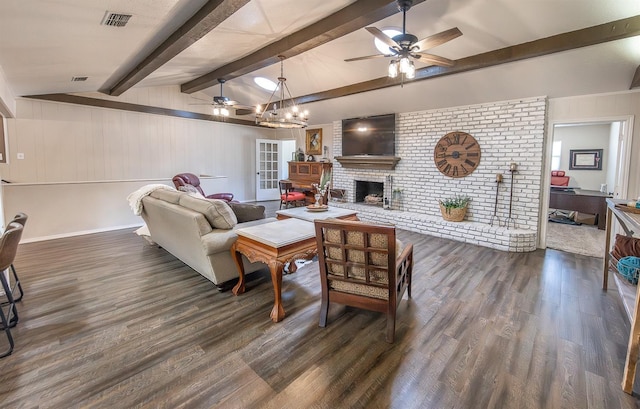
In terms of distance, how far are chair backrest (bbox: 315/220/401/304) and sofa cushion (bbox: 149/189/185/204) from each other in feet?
6.88

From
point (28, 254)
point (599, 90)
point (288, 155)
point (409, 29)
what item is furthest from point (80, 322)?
point (288, 155)

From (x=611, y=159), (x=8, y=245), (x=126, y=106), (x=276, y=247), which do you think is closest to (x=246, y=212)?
(x=276, y=247)

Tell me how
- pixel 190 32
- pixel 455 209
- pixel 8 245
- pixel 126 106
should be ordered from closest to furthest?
pixel 8 245 < pixel 190 32 < pixel 455 209 < pixel 126 106

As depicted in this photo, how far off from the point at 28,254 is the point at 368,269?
502 cm

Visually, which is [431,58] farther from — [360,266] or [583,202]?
[583,202]

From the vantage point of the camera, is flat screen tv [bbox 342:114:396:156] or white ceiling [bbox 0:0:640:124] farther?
flat screen tv [bbox 342:114:396:156]

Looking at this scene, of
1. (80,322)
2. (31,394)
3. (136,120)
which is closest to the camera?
(31,394)

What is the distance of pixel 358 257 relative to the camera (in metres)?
2.21

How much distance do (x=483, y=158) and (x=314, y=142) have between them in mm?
4497

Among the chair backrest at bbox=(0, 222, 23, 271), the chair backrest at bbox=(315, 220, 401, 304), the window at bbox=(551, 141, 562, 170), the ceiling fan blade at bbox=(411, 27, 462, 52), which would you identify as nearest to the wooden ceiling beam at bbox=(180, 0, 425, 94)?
the ceiling fan blade at bbox=(411, 27, 462, 52)

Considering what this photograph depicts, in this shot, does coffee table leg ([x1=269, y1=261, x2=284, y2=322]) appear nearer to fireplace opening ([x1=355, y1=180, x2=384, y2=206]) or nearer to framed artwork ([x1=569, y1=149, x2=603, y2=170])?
fireplace opening ([x1=355, y1=180, x2=384, y2=206])

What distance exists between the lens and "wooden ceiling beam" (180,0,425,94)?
2859mm

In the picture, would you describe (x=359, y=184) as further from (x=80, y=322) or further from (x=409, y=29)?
(x=80, y=322)

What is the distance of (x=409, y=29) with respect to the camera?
364cm
